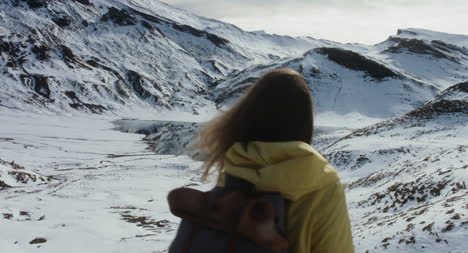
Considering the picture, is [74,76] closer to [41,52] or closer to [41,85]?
[41,85]

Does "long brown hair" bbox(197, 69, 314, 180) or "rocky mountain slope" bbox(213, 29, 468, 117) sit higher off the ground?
"long brown hair" bbox(197, 69, 314, 180)

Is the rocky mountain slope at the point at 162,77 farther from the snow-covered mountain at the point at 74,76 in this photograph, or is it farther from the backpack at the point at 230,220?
the backpack at the point at 230,220

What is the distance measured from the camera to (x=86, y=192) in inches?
1547

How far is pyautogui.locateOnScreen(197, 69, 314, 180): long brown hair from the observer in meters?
2.48

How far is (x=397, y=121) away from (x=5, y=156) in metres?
54.9

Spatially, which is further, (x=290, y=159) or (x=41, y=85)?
(x=41, y=85)

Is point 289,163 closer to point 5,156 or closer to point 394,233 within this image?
point 394,233

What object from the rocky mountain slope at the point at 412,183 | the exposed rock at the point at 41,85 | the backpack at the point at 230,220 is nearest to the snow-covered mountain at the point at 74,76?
the exposed rock at the point at 41,85

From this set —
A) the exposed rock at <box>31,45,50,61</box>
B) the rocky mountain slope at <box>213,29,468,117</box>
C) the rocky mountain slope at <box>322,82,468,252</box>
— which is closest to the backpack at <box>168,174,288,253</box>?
the rocky mountain slope at <box>322,82,468,252</box>

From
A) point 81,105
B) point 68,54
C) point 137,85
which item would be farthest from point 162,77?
point 81,105

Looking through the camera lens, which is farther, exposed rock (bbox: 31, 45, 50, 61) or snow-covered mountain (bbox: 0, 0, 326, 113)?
exposed rock (bbox: 31, 45, 50, 61)

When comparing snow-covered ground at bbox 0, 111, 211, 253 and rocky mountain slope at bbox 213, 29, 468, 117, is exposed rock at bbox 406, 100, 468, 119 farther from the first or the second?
rocky mountain slope at bbox 213, 29, 468, 117

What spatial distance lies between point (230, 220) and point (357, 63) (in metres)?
167

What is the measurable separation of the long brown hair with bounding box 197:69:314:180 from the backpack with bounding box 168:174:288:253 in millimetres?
387
